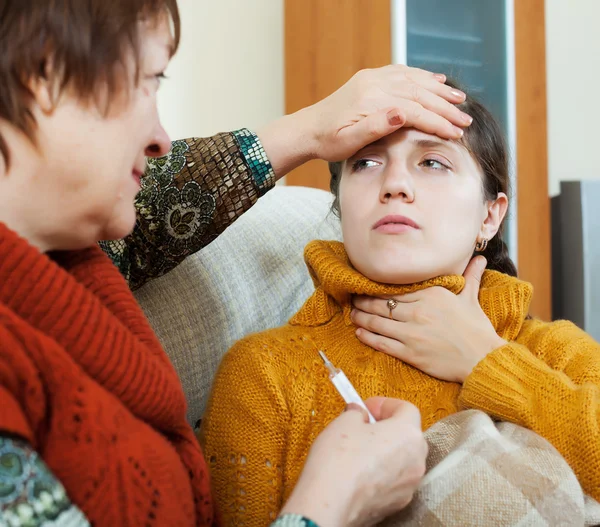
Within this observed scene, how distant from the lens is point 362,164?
1.16 m

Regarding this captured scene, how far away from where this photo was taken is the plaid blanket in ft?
2.59

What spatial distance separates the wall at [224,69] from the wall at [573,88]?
1283 millimetres

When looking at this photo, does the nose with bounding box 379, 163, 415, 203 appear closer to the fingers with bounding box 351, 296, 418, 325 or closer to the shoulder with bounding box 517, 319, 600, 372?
the fingers with bounding box 351, 296, 418, 325

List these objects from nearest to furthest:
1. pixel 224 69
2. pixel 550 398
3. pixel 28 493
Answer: pixel 28 493 < pixel 550 398 < pixel 224 69

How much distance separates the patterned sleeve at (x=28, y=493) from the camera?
49cm

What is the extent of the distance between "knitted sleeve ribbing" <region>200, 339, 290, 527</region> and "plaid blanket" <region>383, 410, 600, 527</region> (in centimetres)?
22

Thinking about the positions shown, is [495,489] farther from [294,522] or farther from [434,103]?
[434,103]

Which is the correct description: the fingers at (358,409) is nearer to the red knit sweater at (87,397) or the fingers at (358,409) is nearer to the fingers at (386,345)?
the red knit sweater at (87,397)

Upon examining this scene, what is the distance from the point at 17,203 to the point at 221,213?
1.71ft

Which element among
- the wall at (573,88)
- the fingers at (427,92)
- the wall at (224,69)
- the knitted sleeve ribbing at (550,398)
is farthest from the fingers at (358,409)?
the wall at (573,88)

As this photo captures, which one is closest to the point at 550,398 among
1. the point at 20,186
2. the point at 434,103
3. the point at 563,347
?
the point at 563,347

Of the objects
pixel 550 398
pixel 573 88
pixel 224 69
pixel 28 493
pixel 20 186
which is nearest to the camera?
pixel 28 493

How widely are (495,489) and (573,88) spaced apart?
281 cm

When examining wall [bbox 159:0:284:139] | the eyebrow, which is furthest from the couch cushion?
wall [bbox 159:0:284:139]
